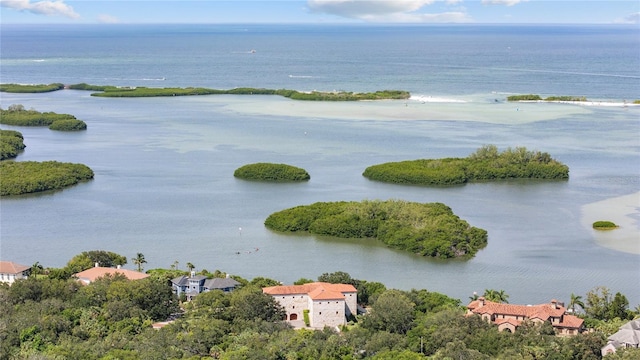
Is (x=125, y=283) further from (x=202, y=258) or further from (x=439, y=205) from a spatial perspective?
(x=439, y=205)

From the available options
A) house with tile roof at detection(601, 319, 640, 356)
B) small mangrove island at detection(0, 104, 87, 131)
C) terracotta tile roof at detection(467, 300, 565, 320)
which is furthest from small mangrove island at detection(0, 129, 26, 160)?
house with tile roof at detection(601, 319, 640, 356)

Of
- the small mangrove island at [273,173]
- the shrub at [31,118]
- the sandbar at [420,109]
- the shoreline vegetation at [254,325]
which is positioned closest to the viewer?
the shoreline vegetation at [254,325]

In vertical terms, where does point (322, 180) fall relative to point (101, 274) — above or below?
above

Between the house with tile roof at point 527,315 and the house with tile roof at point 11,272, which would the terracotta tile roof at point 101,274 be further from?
the house with tile roof at point 527,315

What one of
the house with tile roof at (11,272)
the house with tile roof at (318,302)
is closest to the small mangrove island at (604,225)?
the house with tile roof at (318,302)

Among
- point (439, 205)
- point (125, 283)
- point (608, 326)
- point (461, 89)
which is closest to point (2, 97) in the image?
point (461, 89)

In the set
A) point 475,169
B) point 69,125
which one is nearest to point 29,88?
point 69,125

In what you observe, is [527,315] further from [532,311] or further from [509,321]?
[509,321]
